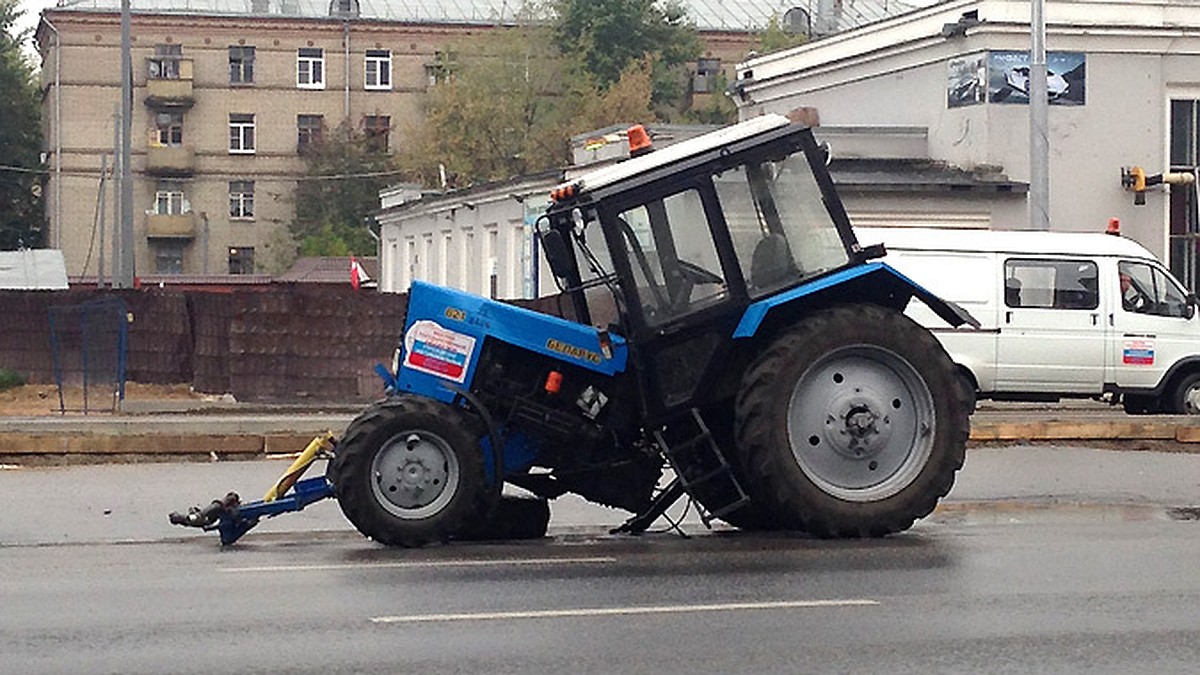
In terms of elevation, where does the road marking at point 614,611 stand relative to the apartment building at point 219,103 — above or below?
below

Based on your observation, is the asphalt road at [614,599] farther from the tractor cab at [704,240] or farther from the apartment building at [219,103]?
the apartment building at [219,103]

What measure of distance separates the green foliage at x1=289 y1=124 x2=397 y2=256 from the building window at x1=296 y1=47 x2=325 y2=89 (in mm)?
2139

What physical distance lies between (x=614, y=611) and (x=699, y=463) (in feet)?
9.37

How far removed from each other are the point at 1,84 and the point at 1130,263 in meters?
77.5

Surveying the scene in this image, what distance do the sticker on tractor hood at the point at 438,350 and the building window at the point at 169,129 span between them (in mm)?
71783

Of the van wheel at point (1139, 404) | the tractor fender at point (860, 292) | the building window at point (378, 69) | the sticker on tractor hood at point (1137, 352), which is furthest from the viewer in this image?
the building window at point (378, 69)

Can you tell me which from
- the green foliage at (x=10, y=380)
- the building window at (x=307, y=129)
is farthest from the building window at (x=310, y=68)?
the green foliage at (x=10, y=380)

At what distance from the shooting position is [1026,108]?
126ft

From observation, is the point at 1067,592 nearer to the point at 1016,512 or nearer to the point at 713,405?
the point at 713,405

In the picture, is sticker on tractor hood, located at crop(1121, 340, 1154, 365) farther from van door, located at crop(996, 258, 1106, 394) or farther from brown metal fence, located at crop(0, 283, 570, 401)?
brown metal fence, located at crop(0, 283, 570, 401)

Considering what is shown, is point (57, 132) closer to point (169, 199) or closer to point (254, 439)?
point (169, 199)

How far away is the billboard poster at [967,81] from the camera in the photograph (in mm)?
38469

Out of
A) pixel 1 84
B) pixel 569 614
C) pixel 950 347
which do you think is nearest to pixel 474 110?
pixel 1 84

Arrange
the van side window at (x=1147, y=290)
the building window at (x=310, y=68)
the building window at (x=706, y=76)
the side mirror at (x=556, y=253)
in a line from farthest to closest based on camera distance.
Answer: the building window at (x=706, y=76)
the building window at (x=310, y=68)
the van side window at (x=1147, y=290)
the side mirror at (x=556, y=253)
